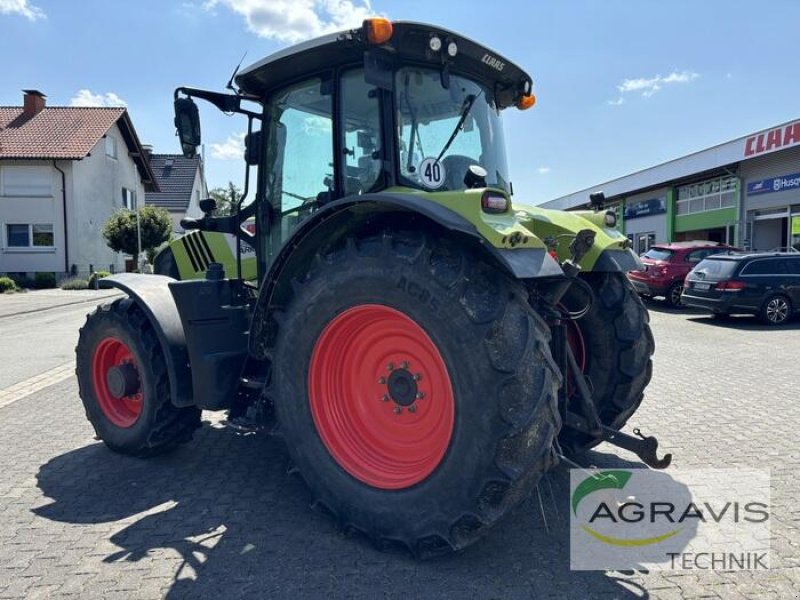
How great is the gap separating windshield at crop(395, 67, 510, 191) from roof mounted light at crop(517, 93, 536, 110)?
17.9 inches

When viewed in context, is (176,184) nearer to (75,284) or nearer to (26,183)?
(26,183)

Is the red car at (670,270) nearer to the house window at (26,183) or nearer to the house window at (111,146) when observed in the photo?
the house window at (26,183)

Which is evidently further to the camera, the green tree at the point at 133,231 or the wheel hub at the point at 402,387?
the green tree at the point at 133,231

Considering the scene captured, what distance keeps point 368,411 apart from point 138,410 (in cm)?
217

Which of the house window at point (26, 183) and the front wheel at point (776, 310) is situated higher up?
the house window at point (26, 183)

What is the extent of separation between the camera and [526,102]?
13.9 feet

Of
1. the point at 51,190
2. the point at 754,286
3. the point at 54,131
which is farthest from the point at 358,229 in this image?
the point at 54,131

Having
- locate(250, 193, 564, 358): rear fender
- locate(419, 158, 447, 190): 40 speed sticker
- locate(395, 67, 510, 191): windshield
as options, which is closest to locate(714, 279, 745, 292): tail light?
locate(395, 67, 510, 191): windshield

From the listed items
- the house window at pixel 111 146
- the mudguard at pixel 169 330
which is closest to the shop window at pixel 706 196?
the mudguard at pixel 169 330

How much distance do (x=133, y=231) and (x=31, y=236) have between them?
448cm

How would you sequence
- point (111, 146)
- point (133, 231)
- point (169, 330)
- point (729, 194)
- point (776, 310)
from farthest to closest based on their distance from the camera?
point (111, 146) → point (133, 231) → point (729, 194) → point (776, 310) → point (169, 330)

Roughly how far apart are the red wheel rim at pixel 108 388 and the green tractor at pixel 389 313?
1cm

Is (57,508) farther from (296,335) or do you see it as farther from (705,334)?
(705,334)

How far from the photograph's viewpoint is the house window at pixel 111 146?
3041 cm
